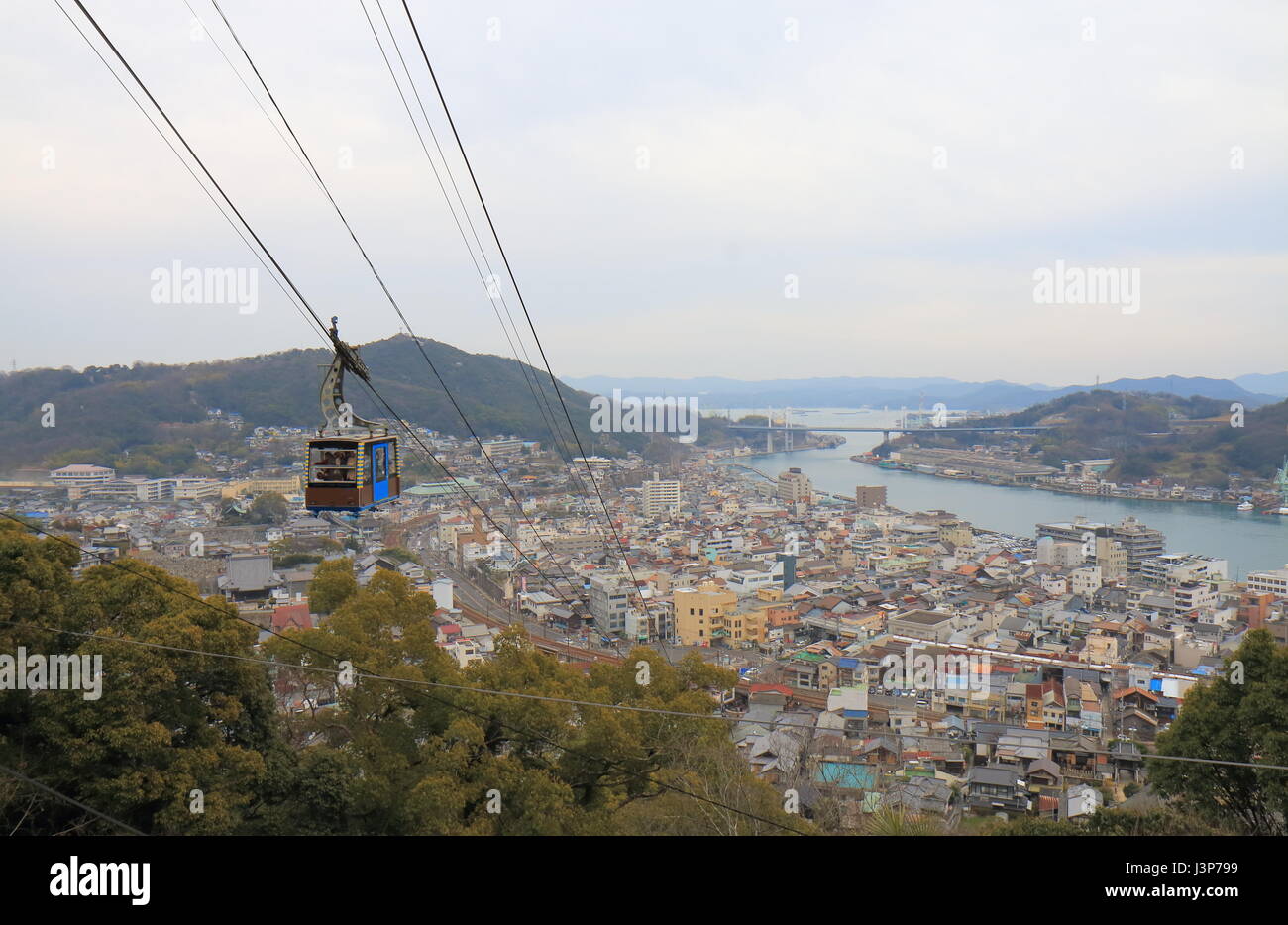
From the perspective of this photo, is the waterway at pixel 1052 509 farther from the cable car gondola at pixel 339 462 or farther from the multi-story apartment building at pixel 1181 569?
the cable car gondola at pixel 339 462

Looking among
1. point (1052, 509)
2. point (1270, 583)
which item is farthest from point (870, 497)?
point (1270, 583)

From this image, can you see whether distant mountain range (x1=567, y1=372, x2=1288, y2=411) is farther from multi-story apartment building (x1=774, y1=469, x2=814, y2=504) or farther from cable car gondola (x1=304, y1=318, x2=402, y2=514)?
cable car gondola (x1=304, y1=318, x2=402, y2=514)

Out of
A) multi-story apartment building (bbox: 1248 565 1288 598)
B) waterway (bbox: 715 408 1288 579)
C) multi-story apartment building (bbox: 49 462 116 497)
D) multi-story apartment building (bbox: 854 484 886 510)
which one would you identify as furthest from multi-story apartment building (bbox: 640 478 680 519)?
multi-story apartment building (bbox: 1248 565 1288 598)

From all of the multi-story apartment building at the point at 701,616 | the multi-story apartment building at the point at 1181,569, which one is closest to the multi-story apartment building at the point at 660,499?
the multi-story apartment building at the point at 701,616

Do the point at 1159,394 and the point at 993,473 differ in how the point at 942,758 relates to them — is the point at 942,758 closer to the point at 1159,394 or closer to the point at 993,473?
the point at 993,473
